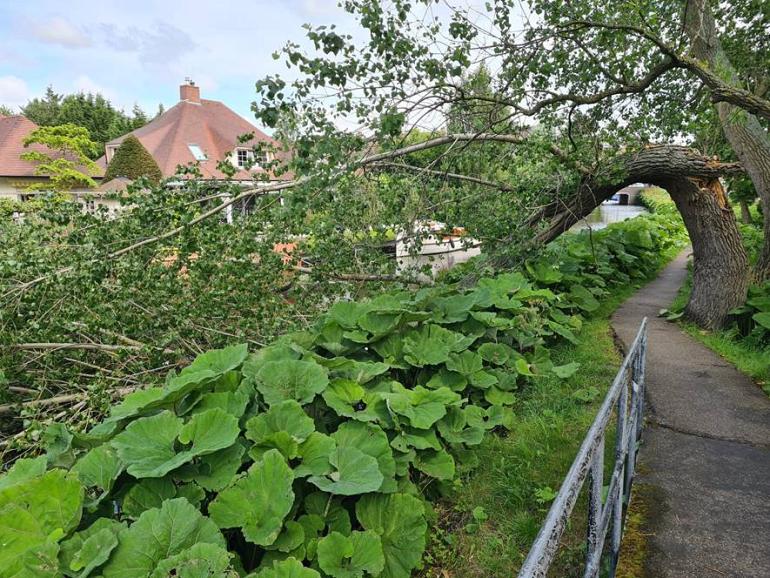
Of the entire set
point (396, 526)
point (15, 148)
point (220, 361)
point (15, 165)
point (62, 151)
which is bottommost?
point (396, 526)

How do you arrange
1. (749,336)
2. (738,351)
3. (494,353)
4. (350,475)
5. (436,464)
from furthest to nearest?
1. (749,336)
2. (738,351)
3. (494,353)
4. (436,464)
5. (350,475)

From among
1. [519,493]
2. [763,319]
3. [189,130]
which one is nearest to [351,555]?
[519,493]

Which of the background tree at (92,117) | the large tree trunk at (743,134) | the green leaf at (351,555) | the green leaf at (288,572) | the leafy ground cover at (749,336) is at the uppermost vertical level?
the background tree at (92,117)

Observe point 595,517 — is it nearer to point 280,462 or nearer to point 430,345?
point 280,462

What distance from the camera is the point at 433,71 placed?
4.89 metres

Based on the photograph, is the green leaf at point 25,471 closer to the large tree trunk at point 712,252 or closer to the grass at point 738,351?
the grass at point 738,351

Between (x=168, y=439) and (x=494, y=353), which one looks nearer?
(x=168, y=439)

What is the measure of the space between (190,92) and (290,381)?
1336 inches

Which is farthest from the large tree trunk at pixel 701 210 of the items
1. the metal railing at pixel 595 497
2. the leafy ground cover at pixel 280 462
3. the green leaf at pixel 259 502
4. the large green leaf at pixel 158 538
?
the large green leaf at pixel 158 538

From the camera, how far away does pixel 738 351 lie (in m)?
5.66

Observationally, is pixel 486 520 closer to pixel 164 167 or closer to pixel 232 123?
pixel 164 167

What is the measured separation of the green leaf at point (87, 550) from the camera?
5.11 ft

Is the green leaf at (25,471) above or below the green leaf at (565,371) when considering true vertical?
above

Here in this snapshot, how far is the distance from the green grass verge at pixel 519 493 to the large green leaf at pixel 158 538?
133cm
